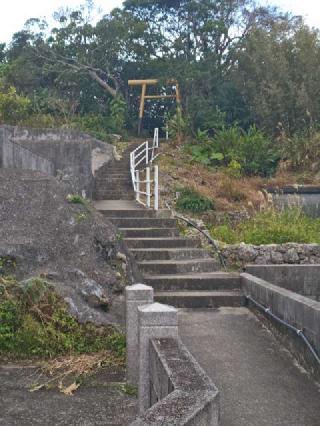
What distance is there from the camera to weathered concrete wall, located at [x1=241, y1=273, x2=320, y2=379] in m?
4.55

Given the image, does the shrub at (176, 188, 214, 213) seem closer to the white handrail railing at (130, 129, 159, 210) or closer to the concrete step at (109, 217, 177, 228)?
the white handrail railing at (130, 129, 159, 210)

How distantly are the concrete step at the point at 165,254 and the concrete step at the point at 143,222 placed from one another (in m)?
1.03

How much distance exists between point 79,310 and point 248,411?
7.13 ft

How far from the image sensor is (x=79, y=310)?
525 centimetres

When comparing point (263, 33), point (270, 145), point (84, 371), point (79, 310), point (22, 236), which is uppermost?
point (263, 33)

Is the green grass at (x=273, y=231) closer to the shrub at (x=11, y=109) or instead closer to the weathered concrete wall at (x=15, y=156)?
the weathered concrete wall at (x=15, y=156)

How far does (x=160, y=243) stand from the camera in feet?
27.8

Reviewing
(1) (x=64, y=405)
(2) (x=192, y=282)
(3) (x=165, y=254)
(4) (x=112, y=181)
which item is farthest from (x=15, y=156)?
(1) (x=64, y=405)

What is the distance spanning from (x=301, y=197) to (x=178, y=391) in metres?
10.8

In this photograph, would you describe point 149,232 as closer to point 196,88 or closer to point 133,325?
point 133,325

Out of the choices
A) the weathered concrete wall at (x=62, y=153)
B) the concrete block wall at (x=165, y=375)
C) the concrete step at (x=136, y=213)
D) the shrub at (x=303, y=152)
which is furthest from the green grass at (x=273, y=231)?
the concrete block wall at (x=165, y=375)

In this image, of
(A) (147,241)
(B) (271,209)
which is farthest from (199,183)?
(A) (147,241)

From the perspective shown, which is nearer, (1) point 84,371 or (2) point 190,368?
(2) point 190,368

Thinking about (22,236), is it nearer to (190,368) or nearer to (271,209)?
(190,368)
